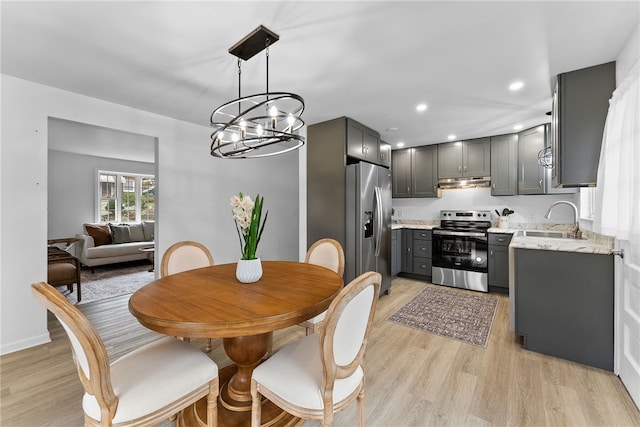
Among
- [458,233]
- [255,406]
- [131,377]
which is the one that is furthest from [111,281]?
[458,233]

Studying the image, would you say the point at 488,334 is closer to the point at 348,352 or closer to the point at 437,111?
the point at 348,352

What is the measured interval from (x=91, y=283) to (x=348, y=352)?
508 cm

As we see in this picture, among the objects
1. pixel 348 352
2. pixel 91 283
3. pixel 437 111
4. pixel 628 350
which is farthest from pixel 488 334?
pixel 91 283

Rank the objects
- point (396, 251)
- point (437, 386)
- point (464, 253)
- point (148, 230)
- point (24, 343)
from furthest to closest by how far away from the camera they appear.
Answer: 1. point (148, 230)
2. point (396, 251)
3. point (464, 253)
4. point (24, 343)
5. point (437, 386)

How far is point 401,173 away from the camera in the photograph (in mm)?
5164

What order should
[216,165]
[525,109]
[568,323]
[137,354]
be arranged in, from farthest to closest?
[216,165] → [525,109] → [568,323] → [137,354]

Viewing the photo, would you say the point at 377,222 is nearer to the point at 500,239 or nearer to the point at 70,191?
the point at 500,239

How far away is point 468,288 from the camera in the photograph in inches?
161

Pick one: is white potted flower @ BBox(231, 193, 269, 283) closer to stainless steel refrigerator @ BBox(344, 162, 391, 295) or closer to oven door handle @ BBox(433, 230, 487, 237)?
stainless steel refrigerator @ BBox(344, 162, 391, 295)

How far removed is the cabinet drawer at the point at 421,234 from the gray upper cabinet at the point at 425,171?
0.69 meters

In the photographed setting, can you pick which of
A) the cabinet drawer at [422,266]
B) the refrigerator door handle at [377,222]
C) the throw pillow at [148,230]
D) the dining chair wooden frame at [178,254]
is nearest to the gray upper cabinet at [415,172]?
the cabinet drawer at [422,266]

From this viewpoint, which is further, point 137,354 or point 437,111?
point 437,111

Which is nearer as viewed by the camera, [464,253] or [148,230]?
[464,253]

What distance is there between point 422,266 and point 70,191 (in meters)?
7.35
